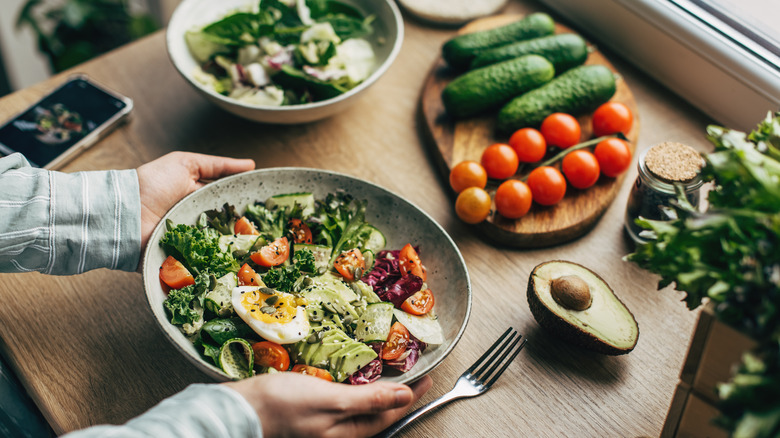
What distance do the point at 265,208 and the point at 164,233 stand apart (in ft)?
0.83

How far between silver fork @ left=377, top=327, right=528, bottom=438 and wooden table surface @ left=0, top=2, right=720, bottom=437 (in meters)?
0.02

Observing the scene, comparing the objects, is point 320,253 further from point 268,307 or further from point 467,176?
point 467,176

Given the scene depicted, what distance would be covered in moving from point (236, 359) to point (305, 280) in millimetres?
224

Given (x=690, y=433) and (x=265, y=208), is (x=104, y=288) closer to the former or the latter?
(x=265, y=208)

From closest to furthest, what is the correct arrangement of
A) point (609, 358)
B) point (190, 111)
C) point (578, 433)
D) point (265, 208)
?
1. point (578, 433)
2. point (609, 358)
3. point (265, 208)
4. point (190, 111)

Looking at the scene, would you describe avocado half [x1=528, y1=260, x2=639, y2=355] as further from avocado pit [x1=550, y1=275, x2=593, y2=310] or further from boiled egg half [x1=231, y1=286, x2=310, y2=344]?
boiled egg half [x1=231, y1=286, x2=310, y2=344]

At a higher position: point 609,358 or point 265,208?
point 265,208

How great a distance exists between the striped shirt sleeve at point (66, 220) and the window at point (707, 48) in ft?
5.49

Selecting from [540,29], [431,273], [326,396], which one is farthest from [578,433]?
[540,29]

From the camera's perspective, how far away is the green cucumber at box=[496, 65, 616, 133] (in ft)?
5.34

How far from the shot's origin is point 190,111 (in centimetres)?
173

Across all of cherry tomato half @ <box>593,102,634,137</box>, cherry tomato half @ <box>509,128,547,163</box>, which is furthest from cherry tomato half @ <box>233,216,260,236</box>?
cherry tomato half @ <box>593,102,634,137</box>

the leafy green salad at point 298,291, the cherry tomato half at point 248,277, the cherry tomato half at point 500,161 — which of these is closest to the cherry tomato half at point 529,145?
Answer: the cherry tomato half at point 500,161

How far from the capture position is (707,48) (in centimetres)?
165
